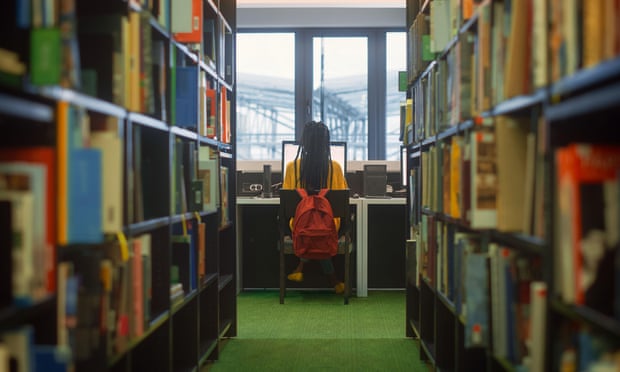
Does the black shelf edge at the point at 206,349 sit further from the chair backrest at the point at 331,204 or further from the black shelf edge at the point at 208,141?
the chair backrest at the point at 331,204

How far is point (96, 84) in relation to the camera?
152cm

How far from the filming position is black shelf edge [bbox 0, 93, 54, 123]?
1.03 meters

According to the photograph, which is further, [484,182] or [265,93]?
[265,93]

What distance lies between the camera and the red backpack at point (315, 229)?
154 inches

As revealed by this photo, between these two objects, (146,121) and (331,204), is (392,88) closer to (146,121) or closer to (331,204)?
(331,204)

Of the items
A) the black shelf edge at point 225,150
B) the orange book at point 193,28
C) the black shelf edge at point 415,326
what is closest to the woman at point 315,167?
the black shelf edge at point 225,150

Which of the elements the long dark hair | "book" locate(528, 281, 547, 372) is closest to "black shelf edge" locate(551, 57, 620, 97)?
"book" locate(528, 281, 547, 372)

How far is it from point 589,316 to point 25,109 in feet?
3.42

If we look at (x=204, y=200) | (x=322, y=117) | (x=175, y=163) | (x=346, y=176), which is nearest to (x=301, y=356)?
(x=204, y=200)

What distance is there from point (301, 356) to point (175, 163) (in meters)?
1.24

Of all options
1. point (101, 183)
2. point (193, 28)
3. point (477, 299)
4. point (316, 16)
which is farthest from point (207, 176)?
point (316, 16)

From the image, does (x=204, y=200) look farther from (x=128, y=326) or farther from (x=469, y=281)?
(x=469, y=281)

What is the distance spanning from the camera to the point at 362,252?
171 inches

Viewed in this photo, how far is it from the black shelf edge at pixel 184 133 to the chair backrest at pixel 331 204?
5.54 ft
